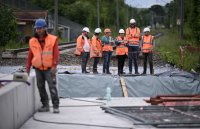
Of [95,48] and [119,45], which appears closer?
[95,48]

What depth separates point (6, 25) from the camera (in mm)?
37406

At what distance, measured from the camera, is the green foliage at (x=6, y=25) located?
36781 mm

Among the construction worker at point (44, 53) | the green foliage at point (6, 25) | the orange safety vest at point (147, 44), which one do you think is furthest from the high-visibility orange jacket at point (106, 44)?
the green foliage at point (6, 25)

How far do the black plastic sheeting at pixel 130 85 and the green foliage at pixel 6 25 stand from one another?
21.1 m

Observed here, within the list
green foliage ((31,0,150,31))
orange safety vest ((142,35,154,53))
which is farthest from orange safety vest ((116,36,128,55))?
green foliage ((31,0,150,31))

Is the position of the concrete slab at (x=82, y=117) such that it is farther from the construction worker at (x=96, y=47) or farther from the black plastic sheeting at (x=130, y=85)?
the construction worker at (x=96, y=47)

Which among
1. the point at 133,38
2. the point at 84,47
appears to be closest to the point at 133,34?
the point at 133,38

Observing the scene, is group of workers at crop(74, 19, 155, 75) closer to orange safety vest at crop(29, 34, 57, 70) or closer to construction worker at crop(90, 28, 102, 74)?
construction worker at crop(90, 28, 102, 74)

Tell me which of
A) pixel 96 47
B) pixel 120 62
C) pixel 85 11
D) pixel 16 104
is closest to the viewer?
pixel 16 104

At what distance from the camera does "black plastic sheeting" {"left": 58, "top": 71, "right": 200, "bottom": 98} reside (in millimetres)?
16062

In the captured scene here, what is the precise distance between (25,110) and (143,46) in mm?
9724

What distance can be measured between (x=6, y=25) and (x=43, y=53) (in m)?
27.0

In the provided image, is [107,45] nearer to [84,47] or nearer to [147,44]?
[84,47]

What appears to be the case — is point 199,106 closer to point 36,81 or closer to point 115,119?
point 115,119
